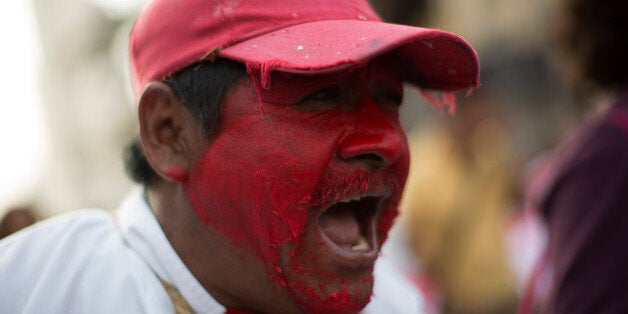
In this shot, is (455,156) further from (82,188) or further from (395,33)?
(82,188)

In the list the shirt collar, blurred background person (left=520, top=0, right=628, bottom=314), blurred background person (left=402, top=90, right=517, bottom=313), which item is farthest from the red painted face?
blurred background person (left=402, top=90, right=517, bottom=313)

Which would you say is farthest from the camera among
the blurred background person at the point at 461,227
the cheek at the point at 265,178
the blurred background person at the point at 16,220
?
the blurred background person at the point at 461,227

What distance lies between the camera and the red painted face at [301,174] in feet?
5.80

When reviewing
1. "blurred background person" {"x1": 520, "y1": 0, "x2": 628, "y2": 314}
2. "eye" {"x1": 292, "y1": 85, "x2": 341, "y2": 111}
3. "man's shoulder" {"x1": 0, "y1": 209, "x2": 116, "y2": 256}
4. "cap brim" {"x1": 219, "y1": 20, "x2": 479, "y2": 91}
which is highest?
"cap brim" {"x1": 219, "y1": 20, "x2": 479, "y2": 91}

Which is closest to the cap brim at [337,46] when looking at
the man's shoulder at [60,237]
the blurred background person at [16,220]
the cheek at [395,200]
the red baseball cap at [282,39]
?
the red baseball cap at [282,39]

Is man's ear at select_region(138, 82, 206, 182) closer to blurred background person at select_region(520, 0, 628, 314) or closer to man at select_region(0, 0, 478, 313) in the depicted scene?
man at select_region(0, 0, 478, 313)

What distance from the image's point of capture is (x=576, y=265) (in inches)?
94.7

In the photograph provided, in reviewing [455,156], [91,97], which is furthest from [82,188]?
[455,156]

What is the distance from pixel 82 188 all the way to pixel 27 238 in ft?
25.6

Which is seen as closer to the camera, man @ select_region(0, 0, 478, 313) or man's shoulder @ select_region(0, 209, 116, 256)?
man @ select_region(0, 0, 478, 313)

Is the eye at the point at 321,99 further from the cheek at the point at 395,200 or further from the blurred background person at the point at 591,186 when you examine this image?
the blurred background person at the point at 591,186

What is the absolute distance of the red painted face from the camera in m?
1.77

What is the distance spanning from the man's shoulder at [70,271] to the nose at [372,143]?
0.62m

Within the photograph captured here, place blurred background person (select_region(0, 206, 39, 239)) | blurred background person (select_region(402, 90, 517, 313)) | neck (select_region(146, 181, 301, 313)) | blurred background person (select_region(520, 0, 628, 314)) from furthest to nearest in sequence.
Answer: blurred background person (select_region(402, 90, 517, 313)) → blurred background person (select_region(0, 206, 39, 239)) → blurred background person (select_region(520, 0, 628, 314)) → neck (select_region(146, 181, 301, 313))
